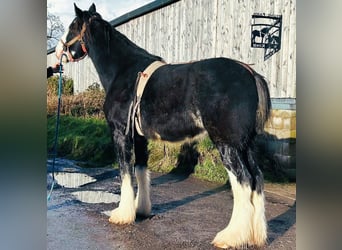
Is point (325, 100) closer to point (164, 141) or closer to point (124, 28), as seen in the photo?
point (164, 141)

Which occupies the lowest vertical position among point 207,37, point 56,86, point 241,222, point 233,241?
point 233,241

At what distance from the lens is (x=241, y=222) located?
2170 mm

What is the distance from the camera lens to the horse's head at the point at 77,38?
2432 mm

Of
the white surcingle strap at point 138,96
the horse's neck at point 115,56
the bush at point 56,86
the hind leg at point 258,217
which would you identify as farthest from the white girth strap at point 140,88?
the hind leg at point 258,217

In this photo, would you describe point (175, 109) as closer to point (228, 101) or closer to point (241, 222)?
point (228, 101)

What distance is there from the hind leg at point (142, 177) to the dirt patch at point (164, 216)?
8 cm

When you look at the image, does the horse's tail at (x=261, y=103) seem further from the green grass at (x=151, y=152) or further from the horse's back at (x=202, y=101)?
the green grass at (x=151, y=152)

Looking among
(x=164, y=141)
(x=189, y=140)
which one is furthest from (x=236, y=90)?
(x=164, y=141)

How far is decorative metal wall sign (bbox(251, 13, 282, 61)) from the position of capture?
2607 millimetres

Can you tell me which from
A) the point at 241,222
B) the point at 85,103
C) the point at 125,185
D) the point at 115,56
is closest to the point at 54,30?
the point at 115,56

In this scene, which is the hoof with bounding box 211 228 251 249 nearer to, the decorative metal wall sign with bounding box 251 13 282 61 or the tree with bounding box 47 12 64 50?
the decorative metal wall sign with bounding box 251 13 282 61

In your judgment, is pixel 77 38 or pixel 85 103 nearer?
pixel 77 38

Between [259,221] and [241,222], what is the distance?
0.10m

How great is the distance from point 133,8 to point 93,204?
1.35 m
